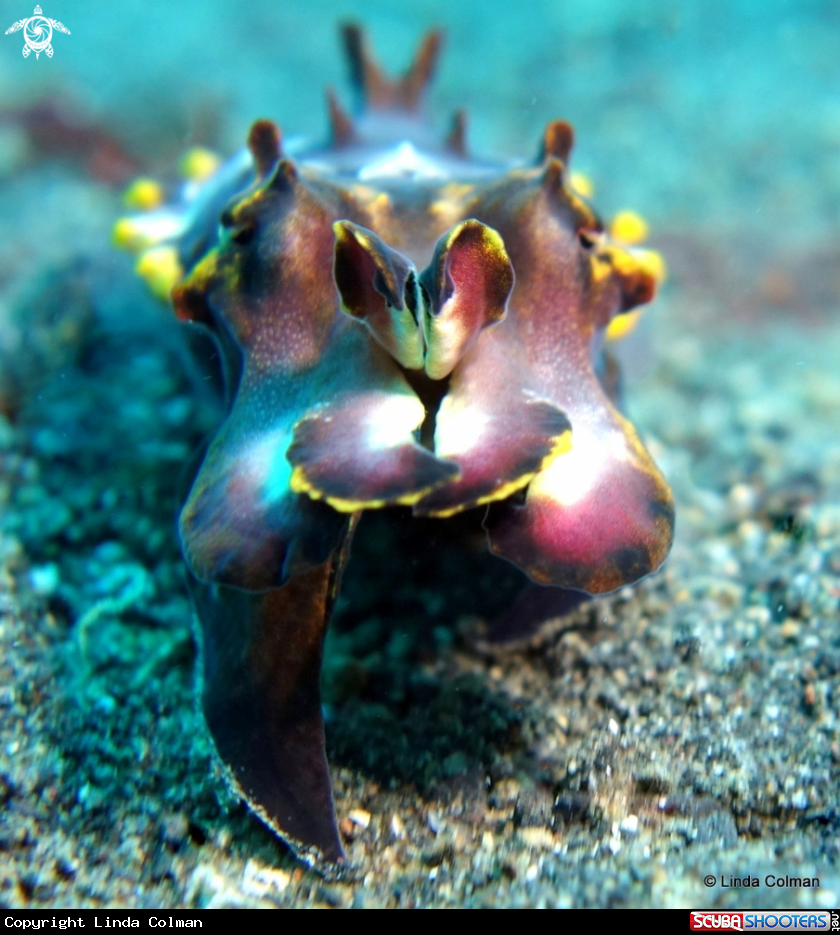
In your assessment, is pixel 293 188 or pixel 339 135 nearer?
pixel 293 188

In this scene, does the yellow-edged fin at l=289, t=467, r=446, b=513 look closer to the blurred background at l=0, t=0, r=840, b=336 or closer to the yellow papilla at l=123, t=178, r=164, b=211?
the yellow papilla at l=123, t=178, r=164, b=211

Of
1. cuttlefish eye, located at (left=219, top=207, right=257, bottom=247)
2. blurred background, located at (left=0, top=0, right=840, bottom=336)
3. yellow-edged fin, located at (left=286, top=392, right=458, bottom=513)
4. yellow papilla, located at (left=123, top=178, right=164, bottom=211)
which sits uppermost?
cuttlefish eye, located at (left=219, top=207, right=257, bottom=247)

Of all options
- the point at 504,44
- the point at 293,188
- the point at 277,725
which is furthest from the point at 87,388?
the point at 504,44

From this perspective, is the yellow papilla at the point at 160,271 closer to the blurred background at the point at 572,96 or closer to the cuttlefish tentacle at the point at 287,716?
the cuttlefish tentacle at the point at 287,716

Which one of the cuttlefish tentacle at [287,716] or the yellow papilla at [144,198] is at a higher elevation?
the yellow papilla at [144,198]

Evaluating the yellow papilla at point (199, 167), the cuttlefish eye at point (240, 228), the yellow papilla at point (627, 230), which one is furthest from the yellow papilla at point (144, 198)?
the yellow papilla at point (627, 230)

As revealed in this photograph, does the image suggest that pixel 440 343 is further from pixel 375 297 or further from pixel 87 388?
pixel 87 388

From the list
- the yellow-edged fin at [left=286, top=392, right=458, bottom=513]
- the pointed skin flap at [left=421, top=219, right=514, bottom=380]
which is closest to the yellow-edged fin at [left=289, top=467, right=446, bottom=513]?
the yellow-edged fin at [left=286, top=392, right=458, bottom=513]

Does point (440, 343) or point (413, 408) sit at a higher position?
point (440, 343)
